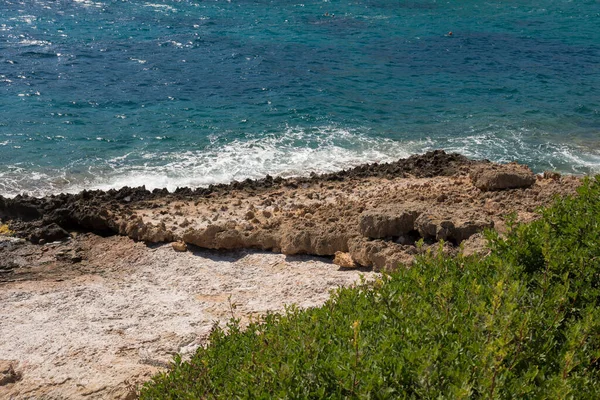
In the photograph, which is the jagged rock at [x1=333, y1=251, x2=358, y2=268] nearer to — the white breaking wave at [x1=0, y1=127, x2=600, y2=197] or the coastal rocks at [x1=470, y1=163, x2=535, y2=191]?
the coastal rocks at [x1=470, y1=163, x2=535, y2=191]

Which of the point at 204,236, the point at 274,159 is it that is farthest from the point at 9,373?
the point at 274,159

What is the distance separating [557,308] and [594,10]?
1360 inches

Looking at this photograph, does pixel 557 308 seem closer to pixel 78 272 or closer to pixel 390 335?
pixel 390 335

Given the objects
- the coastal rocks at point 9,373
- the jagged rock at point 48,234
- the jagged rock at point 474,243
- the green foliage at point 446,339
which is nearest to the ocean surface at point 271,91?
the jagged rock at point 48,234

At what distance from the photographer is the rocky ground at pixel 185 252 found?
8.07m

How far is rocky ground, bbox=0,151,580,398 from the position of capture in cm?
807

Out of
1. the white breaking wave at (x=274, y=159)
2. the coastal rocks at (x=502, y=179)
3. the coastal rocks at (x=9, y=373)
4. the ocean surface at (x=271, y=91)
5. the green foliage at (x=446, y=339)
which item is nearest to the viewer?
the green foliage at (x=446, y=339)

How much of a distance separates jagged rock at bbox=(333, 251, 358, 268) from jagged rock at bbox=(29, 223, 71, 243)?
17.2 feet

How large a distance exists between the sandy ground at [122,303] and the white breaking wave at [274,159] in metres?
4.43

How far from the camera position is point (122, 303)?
9.33m

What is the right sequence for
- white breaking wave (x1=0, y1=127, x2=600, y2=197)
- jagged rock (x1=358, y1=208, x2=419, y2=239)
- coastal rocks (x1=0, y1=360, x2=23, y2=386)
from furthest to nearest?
white breaking wave (x1=0, y1=127, x2=600, y2=197) → jagged rock (x1=358, y1=208, x2=419, y2=239) → coastal rocks (x1=0, y1=360, x2=23, y2=386)

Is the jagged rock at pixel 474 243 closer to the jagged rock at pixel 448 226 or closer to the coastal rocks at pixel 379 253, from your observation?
the jagged rock at pixel 448 226

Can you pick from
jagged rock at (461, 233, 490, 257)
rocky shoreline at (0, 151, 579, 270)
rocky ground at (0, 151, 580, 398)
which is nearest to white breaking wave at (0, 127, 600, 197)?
rocky shoreline at (0, 151, 579, 270)

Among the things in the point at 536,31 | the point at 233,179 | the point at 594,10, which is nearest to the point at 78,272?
the point at 233,179
